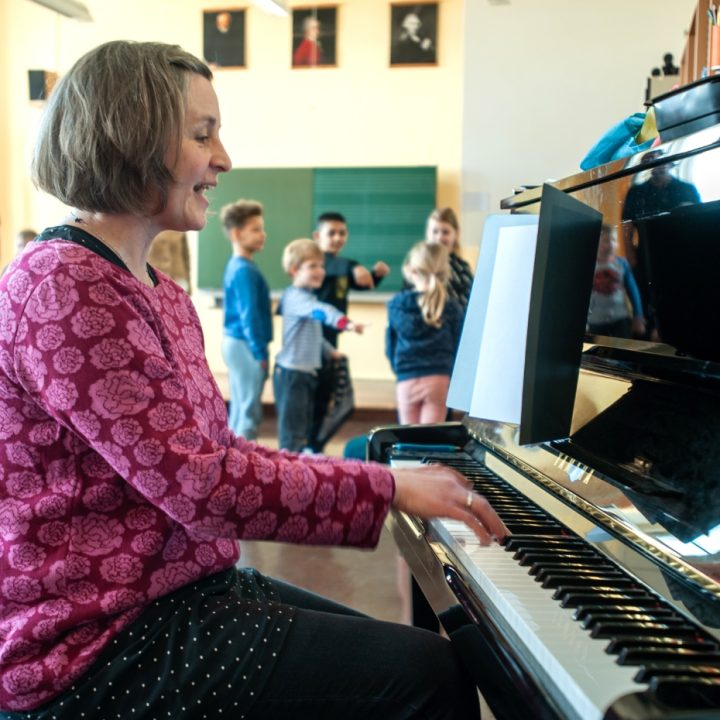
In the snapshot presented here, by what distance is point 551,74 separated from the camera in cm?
531

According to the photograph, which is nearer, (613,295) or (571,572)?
(571,572)

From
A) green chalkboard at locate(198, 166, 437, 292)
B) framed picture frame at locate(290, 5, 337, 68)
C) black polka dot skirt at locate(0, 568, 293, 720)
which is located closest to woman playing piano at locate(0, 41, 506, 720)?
black polka dot skirt at locate(0, 568, 293, 720)

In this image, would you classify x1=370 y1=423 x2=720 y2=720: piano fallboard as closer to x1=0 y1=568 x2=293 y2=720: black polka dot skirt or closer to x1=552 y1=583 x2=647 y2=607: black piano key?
x1=552 y1=583 x2=647 y2=607: black piano key

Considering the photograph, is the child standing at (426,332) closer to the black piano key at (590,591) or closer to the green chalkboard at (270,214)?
the black piano key at (590,591)

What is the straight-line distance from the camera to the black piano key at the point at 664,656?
749 mm

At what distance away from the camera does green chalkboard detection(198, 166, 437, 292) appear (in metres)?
6.92

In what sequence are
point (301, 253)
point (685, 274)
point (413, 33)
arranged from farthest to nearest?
point (413, 33) < point (301, 253) < point (685, 274)

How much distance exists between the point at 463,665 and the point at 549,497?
31cm

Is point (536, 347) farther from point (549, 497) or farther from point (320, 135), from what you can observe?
point (320, 135)

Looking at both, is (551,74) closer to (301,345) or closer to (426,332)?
(426,332)

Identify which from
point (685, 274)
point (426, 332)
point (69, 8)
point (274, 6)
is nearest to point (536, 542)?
point (685, 274)

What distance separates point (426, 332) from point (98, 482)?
3.09 m

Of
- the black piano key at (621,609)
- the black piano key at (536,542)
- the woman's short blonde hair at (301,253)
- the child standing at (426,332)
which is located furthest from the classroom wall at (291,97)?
the black piano key at (621,609)

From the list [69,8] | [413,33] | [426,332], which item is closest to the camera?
[426,332]
